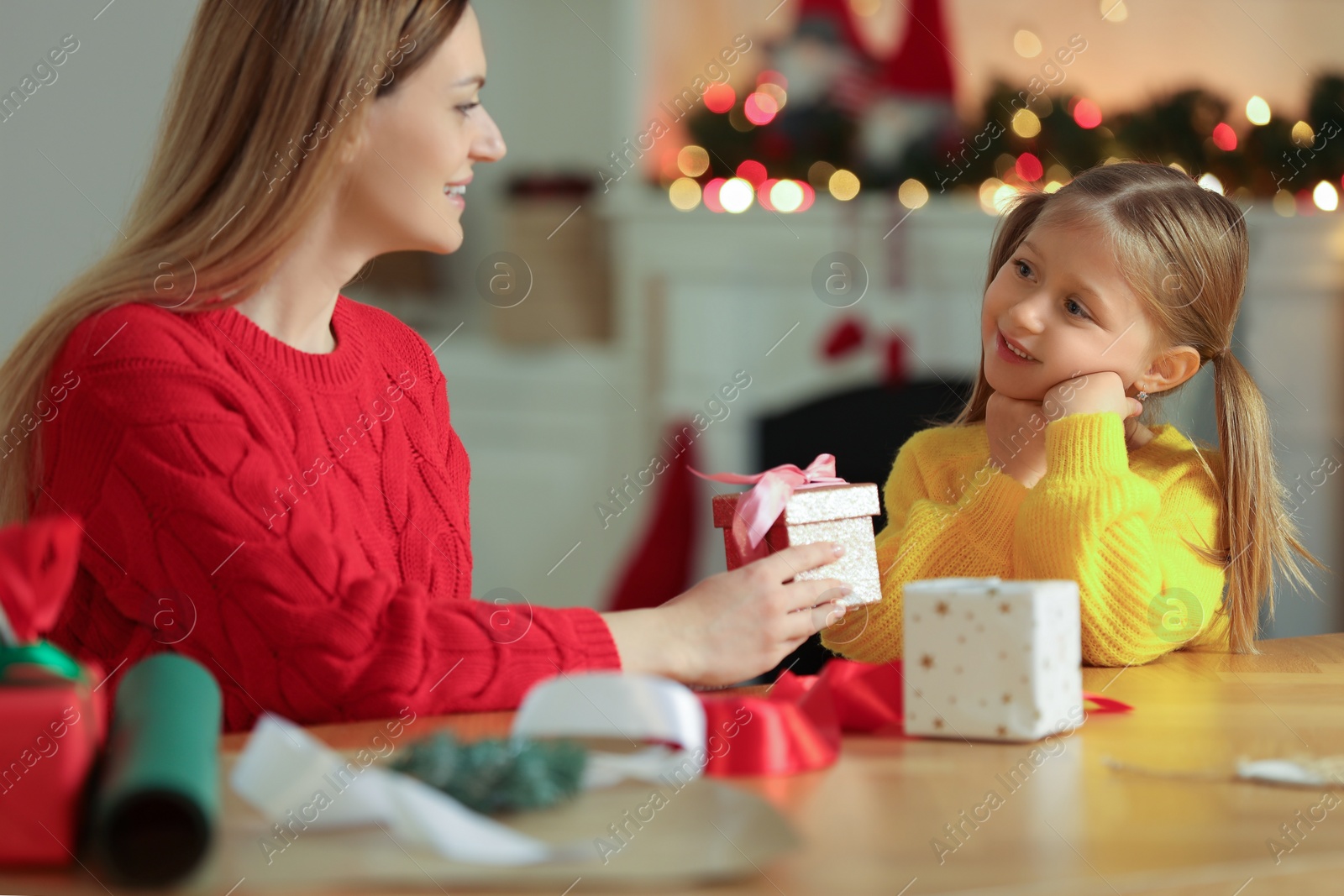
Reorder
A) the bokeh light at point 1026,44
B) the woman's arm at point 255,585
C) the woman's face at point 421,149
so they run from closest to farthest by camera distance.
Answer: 1. the woman's arm at point 255,585
2. the woman's face at point 421,149
3. the bokeh light at point 1026,44

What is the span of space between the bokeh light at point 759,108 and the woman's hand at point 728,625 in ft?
7.78

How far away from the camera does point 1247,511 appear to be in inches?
47.6

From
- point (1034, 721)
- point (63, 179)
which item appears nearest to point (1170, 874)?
point (1034, 721)

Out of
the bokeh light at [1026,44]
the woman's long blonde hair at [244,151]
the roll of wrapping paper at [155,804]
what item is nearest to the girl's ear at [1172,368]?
the woman's long blonde hair at [244,151]

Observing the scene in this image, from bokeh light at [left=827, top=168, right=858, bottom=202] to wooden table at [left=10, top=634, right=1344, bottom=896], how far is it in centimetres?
254

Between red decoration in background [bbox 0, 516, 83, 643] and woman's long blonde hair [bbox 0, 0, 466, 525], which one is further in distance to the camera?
woman's long blonde hair [bbox 0, 0, 466, 525]

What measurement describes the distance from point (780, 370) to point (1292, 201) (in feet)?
4.43

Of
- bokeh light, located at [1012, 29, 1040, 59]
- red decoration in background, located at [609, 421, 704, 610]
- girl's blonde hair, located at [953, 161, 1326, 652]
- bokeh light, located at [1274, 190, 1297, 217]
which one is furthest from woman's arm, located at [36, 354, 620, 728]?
bokeh light, located at [1012, 29, 1040, 59]

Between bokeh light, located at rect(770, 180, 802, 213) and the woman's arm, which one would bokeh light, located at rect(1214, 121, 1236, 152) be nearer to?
bokeh light, located at rect(770, 180, 802, 213)

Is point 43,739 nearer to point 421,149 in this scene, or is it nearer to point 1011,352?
point 421,149

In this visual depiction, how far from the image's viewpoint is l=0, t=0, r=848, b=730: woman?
3.08 ft

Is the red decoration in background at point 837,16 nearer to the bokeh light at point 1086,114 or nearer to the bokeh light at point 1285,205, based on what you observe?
the bokeh light at point 1086,114

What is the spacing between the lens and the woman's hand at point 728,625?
3.26 feet

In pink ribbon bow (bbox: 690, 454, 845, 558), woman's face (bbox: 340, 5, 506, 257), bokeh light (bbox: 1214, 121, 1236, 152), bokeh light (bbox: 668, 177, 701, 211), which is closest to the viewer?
pink ribbon bow (bbox: 690, 454, 845, 558)
